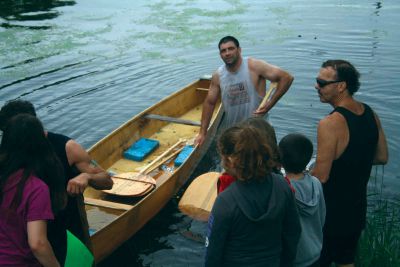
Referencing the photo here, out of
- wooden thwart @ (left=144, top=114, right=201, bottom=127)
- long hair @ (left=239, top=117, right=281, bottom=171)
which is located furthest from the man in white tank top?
long hair @ (left=239, top=117, right=281, bottom=171)

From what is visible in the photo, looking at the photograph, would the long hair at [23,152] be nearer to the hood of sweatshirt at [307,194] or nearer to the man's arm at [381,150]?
the hood of sweatshirt at [307,194]

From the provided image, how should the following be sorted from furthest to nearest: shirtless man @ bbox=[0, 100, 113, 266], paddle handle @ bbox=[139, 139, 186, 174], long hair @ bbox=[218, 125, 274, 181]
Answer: paddle handle @ bbox=[139, 139, 186, 174]
shirtless man @ bbox=[0, 100, 113, 266]
long hair @ bbox=[218, 125, 274, 181]

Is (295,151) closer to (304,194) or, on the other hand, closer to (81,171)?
(304,194)

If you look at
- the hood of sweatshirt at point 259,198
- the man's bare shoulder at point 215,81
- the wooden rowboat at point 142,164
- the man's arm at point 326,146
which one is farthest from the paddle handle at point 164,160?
the hood of sweatshirt at point 259,198

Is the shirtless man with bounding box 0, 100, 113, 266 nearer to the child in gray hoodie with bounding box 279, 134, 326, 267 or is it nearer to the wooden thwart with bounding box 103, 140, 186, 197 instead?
the child in gray hoodie with bounding box 279, 134, 326, 267

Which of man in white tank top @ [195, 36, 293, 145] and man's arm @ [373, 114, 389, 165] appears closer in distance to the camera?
man's arm @ [373, 114, 389, 165]

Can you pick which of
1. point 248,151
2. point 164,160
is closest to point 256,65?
point 164,160

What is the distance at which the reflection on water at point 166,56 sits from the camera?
968 centimetres

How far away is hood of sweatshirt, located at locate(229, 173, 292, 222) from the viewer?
288 centimetres

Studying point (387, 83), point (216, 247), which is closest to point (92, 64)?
point (387, 83)

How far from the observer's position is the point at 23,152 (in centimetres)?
306

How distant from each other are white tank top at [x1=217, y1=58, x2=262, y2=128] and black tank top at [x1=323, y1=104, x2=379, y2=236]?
126 inches

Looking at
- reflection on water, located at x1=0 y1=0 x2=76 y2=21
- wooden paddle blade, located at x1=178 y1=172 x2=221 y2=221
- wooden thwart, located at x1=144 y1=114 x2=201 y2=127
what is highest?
reflection on water, located at x1=0 y1=0 x2=76 y2=21

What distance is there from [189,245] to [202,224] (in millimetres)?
524
